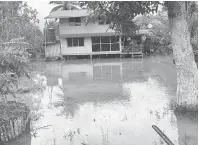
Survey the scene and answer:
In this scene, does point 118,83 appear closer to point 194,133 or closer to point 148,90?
point 148,90

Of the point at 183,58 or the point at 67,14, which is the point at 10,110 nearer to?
the point at 183,58

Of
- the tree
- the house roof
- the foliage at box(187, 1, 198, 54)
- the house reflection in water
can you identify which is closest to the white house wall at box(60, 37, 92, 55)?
the house roof

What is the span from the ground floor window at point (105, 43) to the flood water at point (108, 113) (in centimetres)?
1230

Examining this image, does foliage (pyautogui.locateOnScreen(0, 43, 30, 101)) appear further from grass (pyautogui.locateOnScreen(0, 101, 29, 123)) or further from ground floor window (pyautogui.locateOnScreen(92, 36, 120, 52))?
ground floor window (pyautogui.locateOnScreen(92, 36, 120, 52))

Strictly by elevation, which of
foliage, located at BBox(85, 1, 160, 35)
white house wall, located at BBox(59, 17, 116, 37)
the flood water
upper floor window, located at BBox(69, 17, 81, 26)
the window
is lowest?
the flood water

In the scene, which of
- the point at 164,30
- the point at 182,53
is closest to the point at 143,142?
the point at 182,53

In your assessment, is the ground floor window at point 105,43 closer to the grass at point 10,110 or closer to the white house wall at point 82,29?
the white house wall at point 82,29

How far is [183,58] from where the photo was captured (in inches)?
335

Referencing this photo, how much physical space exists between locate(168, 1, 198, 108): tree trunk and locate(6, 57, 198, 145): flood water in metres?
0.62

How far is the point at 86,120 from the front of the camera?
8.51 metres

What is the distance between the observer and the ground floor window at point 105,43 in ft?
91.6

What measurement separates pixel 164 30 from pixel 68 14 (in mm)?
10052

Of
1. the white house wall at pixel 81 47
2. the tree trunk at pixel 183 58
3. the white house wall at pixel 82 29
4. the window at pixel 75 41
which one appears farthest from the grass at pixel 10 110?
the window at pixel 75 41

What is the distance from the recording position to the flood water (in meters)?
6.98
